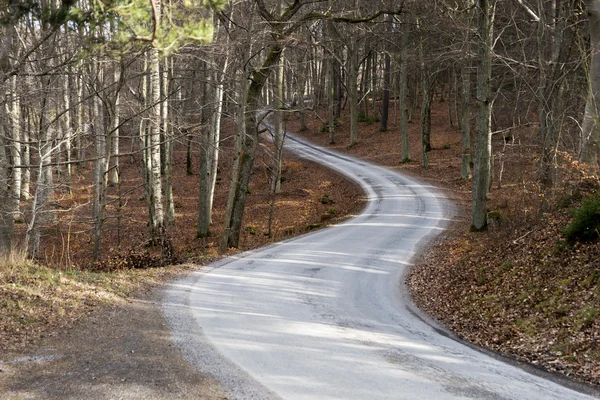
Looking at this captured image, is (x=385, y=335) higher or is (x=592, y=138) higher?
(x=592, y=138)

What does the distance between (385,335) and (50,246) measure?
696 inches

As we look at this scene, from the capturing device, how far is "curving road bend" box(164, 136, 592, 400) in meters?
5.35

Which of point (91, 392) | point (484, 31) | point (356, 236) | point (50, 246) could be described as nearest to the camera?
point (91, 392)

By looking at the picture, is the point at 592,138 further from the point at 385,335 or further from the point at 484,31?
the point at 385,335

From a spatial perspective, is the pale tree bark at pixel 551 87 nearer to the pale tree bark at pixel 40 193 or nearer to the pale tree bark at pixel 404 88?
the pale tree bark at pixel 404 88

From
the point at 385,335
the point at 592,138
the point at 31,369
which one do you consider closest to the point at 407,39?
the point at 592,138

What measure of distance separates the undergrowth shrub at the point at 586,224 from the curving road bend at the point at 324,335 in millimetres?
3406

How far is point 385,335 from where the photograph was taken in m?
7.33

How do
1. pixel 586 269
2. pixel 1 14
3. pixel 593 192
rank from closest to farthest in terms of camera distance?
1. pixel 1 14
2. pixel 586 269
3. pixel 593 192

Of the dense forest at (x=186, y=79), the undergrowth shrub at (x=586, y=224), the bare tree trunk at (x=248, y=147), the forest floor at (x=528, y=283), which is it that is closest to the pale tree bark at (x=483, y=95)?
the dense forest at (x=186, y=79)

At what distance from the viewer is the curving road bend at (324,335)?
5.35 metres

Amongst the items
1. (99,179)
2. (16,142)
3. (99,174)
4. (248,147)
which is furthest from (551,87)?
(99,174)

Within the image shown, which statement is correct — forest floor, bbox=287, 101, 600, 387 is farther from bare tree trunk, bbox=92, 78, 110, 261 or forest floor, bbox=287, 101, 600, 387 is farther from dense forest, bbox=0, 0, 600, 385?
bare tree trunk, bbox=92, 78, 110, 261

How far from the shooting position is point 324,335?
7.07 meters
